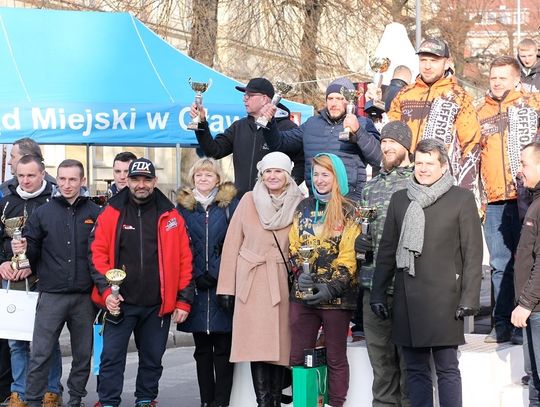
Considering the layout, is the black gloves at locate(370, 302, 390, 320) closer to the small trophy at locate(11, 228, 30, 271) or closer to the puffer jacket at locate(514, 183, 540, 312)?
the puffer jacket at locate(514, 183, 540, 312)

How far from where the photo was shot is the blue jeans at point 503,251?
8.30 meters

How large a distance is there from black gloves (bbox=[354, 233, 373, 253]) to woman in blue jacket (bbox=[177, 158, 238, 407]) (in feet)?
4.57

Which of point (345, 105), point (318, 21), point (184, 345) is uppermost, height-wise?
point (318, 21)

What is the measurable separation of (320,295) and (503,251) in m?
1.65

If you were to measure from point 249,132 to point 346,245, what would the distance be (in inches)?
73.1

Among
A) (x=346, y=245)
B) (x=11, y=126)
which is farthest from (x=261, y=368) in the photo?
(x=11, y=126)

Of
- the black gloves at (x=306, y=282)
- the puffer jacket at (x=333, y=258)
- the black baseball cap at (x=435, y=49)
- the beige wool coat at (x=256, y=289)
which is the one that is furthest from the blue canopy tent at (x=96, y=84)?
the black gloves at (x=306, y=282)

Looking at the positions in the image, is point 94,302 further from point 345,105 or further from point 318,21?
point 318,21

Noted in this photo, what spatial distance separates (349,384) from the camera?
311 inches

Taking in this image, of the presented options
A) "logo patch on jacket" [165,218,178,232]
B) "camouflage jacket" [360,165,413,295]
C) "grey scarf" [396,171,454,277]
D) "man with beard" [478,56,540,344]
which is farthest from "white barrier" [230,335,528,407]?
"logo patch on jacket" [165,218,178,232]

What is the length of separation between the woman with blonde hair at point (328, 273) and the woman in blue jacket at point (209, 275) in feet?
2.59

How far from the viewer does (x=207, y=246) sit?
8594mm

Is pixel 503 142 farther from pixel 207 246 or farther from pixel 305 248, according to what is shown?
pixel 207 246

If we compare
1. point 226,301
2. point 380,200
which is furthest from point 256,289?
point 380,200
